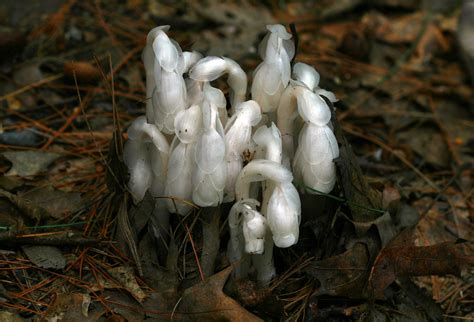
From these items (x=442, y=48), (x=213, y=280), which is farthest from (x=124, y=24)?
(x=213, y=280)

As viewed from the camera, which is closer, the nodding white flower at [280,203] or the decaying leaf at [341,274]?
the nodding white flower at [280,203]

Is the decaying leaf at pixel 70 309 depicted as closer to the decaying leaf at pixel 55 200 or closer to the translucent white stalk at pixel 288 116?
the decaying leaf at pixel 55 200

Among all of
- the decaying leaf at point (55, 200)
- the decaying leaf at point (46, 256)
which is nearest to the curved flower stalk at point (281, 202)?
the decaying leaf at point (46, 256)

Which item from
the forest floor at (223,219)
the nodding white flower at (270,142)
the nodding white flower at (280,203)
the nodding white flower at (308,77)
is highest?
the nodding white flower at (308,77)

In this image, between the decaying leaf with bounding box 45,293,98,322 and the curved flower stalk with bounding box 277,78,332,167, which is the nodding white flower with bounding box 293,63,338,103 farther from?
the decaying leaf with bounding box 45,293,98,322

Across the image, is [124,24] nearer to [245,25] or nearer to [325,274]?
[245,25]

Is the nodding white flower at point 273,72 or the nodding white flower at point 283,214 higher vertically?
the nodding white flower at point 273,72

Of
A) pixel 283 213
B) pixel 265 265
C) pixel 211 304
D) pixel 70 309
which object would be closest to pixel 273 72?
pixel 283 213

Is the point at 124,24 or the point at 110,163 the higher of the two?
the point at 110,163
